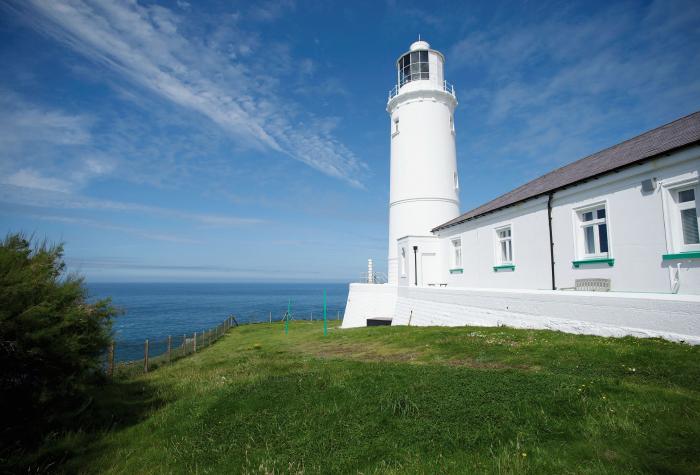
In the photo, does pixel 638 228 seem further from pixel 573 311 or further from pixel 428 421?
pixel 428 421

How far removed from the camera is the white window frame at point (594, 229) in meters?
11.2

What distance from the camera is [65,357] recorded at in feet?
18.2

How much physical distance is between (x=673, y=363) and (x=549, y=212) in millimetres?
7849

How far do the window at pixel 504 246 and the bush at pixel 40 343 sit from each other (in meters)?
14.4

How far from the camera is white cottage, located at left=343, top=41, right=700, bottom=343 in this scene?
Result: 9.10m

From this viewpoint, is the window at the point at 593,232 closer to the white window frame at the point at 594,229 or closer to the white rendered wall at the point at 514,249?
the white window frame at the point at 594,229

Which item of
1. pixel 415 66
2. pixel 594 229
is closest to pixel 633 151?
pixel 594 229

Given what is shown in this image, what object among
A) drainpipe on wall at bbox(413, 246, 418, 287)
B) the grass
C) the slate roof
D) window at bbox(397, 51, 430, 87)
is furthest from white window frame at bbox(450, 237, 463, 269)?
the grass

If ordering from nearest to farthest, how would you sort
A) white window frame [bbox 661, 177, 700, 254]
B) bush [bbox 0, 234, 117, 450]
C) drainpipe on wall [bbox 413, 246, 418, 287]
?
bush [bbox 0, 234, 117, 450] → white window frame [bbox 661, 177, 700, 254] → drainpipe on wall [bbox 413, 246, 418, 287]

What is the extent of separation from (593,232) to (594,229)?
6.9 inches

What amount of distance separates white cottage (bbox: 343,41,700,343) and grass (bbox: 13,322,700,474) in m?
2.40

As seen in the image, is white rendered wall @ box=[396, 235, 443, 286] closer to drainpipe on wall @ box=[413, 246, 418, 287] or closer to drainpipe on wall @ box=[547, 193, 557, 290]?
drainpipe on wall @ box=[413, 246, 418, 287]

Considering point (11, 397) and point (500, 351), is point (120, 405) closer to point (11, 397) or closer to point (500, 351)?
point (11, 397)

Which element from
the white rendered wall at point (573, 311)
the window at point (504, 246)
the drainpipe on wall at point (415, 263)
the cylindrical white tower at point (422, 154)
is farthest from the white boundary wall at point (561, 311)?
the cylindrical white tower at point (422, 154)
